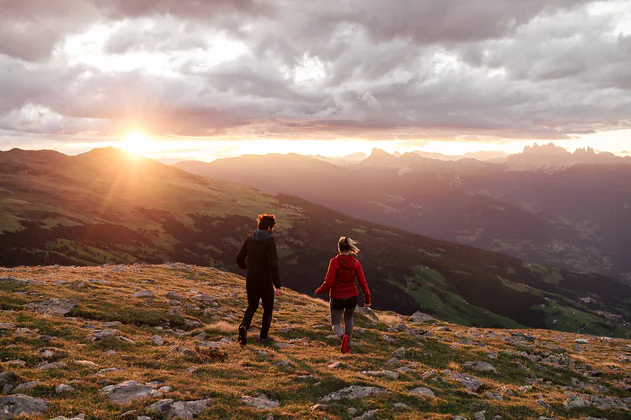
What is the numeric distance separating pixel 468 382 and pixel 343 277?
5.54 metres

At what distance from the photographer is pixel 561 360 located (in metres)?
17.7

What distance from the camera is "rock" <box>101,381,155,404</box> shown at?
28.4ft

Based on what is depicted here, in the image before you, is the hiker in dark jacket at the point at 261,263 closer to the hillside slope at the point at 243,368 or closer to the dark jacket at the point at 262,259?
the dark jacket at the point at 262,259

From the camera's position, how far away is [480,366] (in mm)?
14875

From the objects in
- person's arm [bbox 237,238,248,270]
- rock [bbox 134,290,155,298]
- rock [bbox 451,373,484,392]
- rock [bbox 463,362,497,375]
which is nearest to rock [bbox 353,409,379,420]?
rock [bbox 451,373,484,392]

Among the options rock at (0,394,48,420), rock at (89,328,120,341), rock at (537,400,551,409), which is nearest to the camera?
rock at (0,394,48,420)

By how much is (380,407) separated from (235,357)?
5.62m

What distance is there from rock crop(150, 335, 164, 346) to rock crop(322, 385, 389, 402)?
7035 mm

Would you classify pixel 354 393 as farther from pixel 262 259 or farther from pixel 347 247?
pixel 262 259

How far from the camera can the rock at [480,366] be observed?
14.6 metres

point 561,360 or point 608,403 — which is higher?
point 608,403

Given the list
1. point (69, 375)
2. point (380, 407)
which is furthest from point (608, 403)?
point (69, 375)

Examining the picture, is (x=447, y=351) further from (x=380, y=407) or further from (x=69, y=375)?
(x=69, y=375)

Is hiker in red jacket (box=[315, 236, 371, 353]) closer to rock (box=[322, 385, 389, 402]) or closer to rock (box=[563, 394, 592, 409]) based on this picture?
rock (box=[322, 385, 389, 402])
